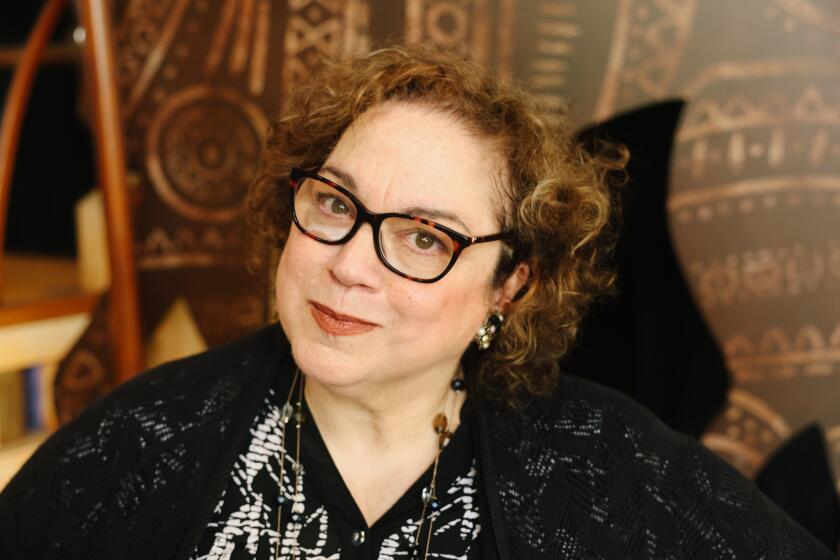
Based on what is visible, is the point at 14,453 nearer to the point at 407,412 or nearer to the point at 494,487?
the point at 407,412

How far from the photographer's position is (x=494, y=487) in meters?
1.43

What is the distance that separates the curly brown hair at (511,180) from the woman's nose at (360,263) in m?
0.24

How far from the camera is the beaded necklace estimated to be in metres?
1.43

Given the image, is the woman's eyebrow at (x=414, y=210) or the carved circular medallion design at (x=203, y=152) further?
the carved circular medallion design at (x=203, y=152)

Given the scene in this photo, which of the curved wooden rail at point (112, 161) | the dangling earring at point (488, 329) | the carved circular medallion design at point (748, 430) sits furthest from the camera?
the curved wooden rail at point (112, 161)

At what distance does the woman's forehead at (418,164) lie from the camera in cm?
133

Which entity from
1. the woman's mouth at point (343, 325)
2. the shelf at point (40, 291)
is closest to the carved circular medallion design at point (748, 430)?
the woman's mouth at point (343, 325)

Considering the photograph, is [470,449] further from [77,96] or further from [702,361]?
[77,96]

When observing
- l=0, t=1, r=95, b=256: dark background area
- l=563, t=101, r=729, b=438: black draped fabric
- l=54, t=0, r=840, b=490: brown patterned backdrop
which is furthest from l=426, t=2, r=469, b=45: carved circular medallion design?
l=0, t=1, r=95, b=256: dark background area

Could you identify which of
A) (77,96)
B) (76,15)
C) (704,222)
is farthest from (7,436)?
(704,222)

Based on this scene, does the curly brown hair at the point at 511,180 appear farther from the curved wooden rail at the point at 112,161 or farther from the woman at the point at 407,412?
the curved wooden rail at the point at 112,161

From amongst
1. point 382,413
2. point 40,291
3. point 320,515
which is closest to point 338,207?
point 382,413

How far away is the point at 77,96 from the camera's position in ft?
8.41

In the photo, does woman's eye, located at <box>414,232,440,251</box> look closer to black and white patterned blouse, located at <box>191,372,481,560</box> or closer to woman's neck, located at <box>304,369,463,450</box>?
woman's neck, located at <box>304,369,463,450</box>
